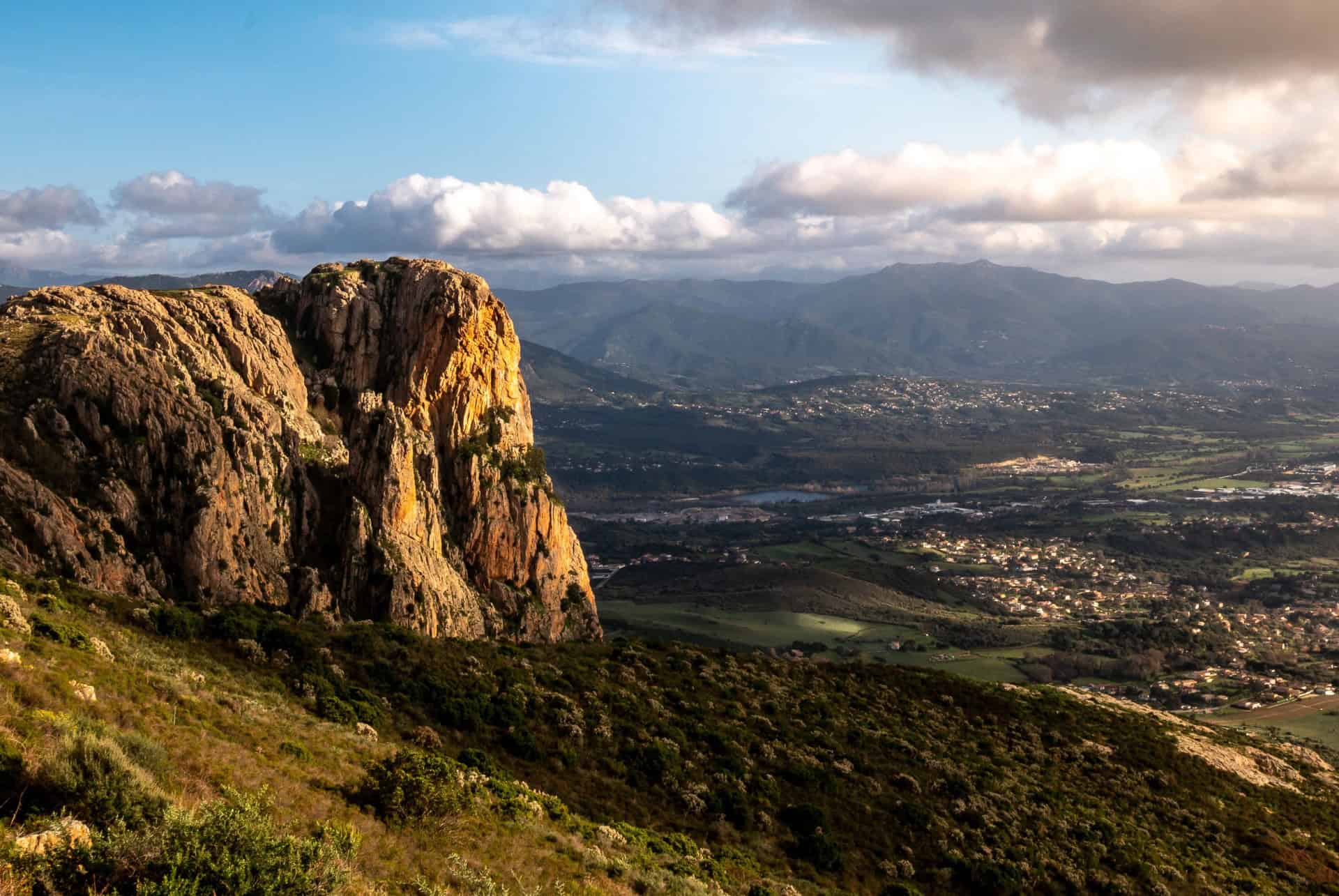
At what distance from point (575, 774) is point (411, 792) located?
52.3 feet

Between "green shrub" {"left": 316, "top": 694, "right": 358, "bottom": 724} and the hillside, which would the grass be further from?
"green shrub" {"left": 316, "top": 694, "right": 358, "bottom": 724}

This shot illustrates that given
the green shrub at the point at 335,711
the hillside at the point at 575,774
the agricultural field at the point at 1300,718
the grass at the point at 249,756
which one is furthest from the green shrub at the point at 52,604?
the agricultural field at the point at 1300,718

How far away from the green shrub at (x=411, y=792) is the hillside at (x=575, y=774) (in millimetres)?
89

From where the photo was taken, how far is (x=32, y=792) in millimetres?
16781

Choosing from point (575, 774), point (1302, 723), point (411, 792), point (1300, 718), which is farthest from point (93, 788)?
point (1300, 718)

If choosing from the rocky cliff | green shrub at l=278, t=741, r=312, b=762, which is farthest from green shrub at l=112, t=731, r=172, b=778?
the rocky cliff

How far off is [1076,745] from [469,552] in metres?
44.2

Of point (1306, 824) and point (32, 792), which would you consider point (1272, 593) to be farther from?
point (32, 792)

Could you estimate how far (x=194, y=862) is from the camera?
47.8 feet

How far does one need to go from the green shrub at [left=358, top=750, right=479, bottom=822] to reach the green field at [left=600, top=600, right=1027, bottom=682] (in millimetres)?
106670

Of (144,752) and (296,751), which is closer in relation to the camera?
(144,752)

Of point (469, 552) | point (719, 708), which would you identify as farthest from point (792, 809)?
point (469, 552)

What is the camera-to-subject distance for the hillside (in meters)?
17.4

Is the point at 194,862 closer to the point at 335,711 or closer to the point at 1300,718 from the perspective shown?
the point at 335,711
